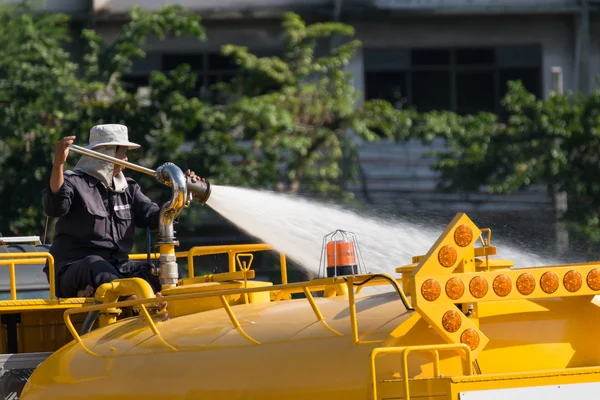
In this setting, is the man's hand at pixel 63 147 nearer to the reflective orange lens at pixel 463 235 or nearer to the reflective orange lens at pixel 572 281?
the reflective orange lens at pixel 463 235

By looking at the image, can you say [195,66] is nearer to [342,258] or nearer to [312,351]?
[342,258]

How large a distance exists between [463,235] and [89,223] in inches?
130

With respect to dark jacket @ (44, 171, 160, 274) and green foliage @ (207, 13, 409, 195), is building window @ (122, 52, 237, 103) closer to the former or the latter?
green foliage @ (207, 13, 409, 195)

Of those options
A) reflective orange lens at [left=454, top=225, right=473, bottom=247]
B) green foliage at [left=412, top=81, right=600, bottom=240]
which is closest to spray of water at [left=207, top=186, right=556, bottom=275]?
reflective orange lens at [left=454, top=225, right=473, bottom=247]

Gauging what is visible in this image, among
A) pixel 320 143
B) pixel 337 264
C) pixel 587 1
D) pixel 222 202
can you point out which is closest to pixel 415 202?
pixel 320 143

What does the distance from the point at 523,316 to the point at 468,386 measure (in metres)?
0.62

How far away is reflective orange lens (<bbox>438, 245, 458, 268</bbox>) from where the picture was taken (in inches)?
182

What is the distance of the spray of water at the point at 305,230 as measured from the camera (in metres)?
6.73

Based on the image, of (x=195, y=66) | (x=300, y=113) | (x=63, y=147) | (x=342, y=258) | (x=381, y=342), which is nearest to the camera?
(x=381, y=342)

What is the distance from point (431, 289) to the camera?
14.9ft

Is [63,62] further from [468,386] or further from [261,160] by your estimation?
[468,386]

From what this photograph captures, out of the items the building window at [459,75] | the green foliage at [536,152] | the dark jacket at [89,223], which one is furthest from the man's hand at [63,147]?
the building window at [459,75]

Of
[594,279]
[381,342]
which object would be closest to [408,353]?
[381,342]

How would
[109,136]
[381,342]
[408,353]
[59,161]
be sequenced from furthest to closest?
[109,136] < [59,161] < [381,342] < [408,353]
